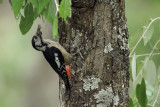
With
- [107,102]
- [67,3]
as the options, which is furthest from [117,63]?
[67,3]

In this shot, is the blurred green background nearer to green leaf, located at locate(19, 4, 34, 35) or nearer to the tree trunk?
the tree trunk

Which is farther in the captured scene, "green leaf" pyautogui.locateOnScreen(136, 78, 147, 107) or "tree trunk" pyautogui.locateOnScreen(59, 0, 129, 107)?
"green leaf" pyautogui.locateOnScreen(136, 78, 147, 107)

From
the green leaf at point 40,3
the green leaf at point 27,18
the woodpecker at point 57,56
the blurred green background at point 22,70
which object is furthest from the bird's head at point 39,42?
the blurred green background at point 22,70

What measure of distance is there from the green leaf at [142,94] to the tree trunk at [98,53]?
12.6 inches

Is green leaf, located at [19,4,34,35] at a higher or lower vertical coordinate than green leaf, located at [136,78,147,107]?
higher

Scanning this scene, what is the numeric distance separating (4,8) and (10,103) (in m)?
2.68

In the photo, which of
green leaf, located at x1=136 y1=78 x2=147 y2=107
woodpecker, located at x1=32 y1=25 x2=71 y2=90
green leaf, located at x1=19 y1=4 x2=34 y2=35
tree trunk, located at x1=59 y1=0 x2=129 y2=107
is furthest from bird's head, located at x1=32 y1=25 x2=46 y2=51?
green leaf, located at x1=19 y1=4 x2=34 y2=35

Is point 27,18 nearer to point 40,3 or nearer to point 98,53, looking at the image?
point 40,3

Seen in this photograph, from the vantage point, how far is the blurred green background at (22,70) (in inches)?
441

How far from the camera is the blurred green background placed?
441 inches

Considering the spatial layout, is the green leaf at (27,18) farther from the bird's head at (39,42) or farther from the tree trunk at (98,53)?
the bird's head at (39,42)

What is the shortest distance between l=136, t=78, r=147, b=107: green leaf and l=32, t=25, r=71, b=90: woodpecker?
669 mm

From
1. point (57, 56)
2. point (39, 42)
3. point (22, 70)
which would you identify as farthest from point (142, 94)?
point (22, 70)

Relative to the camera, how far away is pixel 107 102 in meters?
3.68
